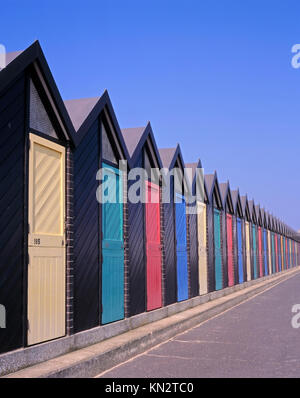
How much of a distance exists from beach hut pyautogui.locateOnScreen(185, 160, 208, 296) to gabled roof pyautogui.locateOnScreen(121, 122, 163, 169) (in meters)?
4.19

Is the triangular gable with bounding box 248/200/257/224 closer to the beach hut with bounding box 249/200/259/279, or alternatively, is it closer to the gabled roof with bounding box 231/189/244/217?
the beach hut with bounding box 249/200/259/279

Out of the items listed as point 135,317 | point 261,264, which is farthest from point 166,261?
point 261,264

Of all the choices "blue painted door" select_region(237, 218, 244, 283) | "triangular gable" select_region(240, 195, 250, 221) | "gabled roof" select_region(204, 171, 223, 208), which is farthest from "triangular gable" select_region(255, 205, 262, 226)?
"gabled roof" select_region(204, 171, 223, 208)

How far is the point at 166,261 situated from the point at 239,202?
1241 cm

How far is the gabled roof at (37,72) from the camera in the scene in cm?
623

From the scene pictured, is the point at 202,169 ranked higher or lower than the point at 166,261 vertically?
higher

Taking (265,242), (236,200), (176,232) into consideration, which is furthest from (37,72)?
(265,242)

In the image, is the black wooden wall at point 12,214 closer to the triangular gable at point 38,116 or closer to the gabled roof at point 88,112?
the triangular gable at point 38,116

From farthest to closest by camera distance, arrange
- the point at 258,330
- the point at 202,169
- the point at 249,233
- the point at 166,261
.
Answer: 1. the point at 249,233
2. the point at 202,169
3. the point at 166,261
4. the point at 258,330

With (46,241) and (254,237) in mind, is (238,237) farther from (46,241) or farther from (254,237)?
(46,241)

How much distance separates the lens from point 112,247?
942cm

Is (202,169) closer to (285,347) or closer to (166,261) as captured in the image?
(166,261)

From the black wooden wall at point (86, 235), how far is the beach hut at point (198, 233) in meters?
6.92

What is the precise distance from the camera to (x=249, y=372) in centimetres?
677
